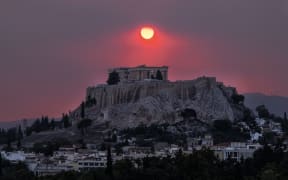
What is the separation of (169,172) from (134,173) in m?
2.14

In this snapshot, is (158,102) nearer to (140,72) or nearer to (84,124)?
(84,124)

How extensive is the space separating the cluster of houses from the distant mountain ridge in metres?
71.1

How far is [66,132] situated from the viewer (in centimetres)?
11962

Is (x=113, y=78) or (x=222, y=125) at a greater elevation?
(x=113, y=78)

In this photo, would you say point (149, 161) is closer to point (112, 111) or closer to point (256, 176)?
point (256, 176)

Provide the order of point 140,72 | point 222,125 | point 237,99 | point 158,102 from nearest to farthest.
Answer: point 222,125 → point 158,102 → point 237,99 → point 140,72

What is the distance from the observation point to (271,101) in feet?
644

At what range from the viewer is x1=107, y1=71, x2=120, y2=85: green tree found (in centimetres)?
12788

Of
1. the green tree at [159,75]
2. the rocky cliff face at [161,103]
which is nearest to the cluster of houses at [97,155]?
the rocky cliff face at [161,103]

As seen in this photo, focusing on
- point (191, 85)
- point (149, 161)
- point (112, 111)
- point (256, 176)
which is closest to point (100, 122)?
point (112, 111)

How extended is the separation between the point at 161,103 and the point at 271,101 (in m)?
79.7

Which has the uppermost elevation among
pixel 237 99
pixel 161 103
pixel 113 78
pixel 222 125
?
pixel 113 78

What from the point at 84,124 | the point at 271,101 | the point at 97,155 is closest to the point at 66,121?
the point at 84,124

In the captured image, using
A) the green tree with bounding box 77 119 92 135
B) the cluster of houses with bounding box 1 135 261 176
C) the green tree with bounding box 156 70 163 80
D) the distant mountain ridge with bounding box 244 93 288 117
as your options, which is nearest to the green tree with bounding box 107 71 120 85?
the green tree with bounding box 156 70 163 80
